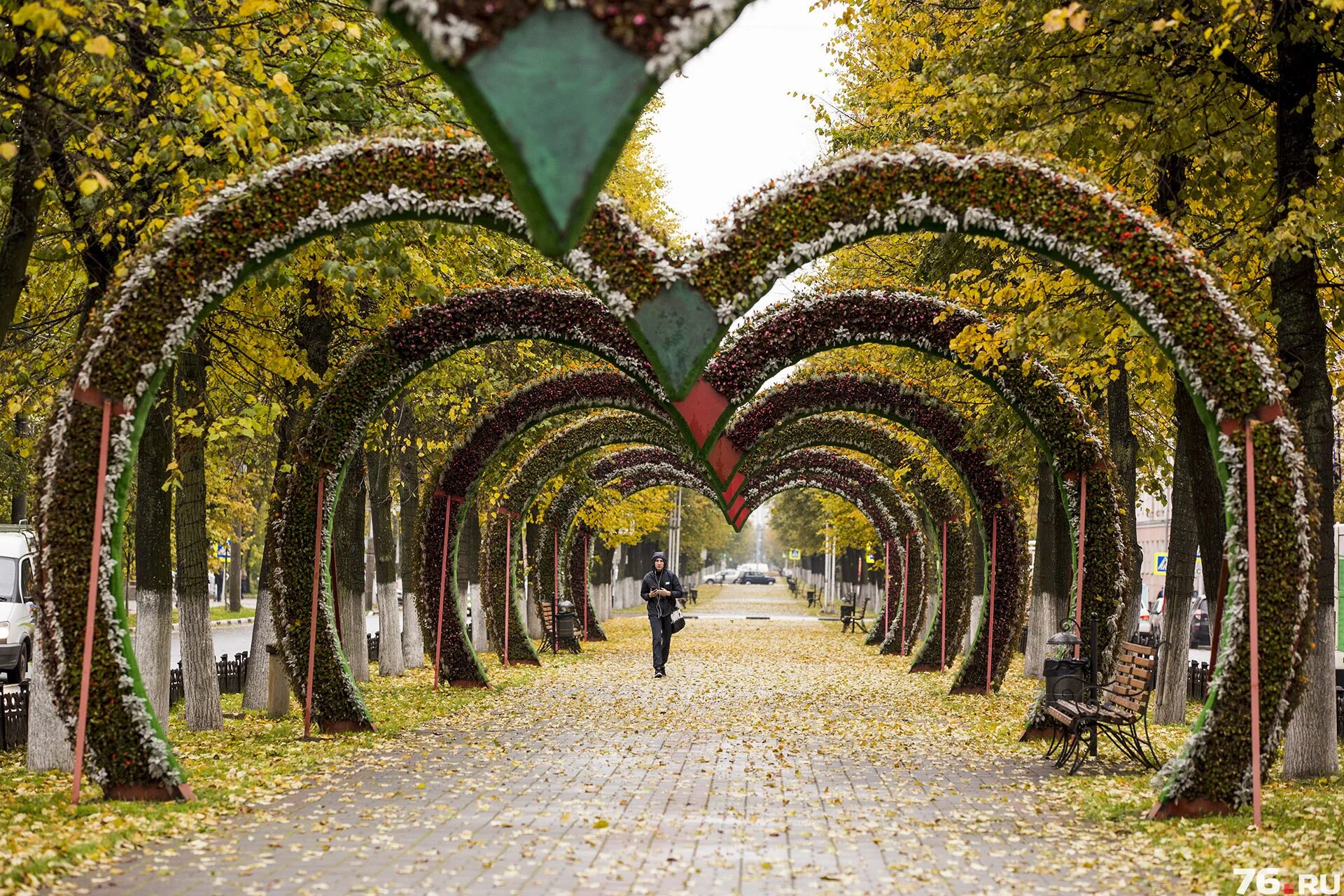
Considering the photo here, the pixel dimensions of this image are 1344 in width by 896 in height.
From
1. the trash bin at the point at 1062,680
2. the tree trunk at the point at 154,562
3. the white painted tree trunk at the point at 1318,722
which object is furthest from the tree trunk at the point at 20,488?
the white painted tree trunk at the point at 1318,722

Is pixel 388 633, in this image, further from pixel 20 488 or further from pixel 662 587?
pixel 20 488

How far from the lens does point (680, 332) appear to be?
9828mm

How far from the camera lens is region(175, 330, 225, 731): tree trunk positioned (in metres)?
13.4

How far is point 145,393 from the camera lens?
976 cm

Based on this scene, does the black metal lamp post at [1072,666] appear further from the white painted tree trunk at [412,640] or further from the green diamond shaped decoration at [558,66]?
the white painted tree trunk at [412,640]

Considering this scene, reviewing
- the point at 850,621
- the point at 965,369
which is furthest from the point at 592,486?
the point at 850,621

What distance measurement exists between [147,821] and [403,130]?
5.13m

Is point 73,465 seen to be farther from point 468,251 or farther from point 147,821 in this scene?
point 468,251

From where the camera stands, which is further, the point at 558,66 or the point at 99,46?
the point at 99,46

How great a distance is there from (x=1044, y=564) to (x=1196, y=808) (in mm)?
11455

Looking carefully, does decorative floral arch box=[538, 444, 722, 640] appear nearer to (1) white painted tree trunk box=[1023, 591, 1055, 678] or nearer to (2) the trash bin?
(1) white painted tree trunk box=[1023, 591, 1055, 678]

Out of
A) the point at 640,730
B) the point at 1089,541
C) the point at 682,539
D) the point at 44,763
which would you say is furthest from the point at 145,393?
the point at 682,539

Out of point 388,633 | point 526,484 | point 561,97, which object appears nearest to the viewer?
point 561,97

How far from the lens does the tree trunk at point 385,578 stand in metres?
21.3
